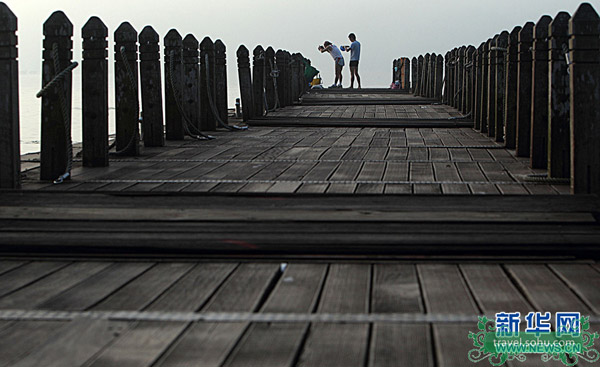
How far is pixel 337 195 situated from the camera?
6.44 m

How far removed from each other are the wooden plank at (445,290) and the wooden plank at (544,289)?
29 centimetres

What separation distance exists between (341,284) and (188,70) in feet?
31.0

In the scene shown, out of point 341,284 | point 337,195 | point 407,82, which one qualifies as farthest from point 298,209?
point 407,82

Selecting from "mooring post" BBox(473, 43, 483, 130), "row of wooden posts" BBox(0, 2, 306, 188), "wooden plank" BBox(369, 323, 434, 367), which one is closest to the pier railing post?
"row of wooden posts" BBox(0, 2, 306, 188)

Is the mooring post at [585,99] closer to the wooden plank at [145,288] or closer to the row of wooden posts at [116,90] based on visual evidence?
the wooden plank at [145,288]

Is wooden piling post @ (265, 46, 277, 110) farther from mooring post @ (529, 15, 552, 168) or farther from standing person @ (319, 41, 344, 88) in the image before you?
standing person @ (319, 41, 344, 88)

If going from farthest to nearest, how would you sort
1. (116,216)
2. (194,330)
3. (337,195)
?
1. (337,195)
2. (116,216)
3. (194,330)

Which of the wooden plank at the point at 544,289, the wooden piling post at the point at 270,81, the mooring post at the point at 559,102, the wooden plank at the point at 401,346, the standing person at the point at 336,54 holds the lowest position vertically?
the wooden plank at the point at 401,346

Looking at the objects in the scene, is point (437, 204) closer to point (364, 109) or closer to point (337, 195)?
point (337, 195)

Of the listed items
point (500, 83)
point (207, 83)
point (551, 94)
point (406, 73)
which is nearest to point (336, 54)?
point (406, 73)

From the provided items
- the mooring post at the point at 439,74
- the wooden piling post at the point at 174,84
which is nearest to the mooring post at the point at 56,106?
the wooden piling post at the point at 174,84

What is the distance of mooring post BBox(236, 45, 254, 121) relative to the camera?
1694 centimetres

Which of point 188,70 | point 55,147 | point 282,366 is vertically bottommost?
point 282,366

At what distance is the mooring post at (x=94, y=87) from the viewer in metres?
8.98
